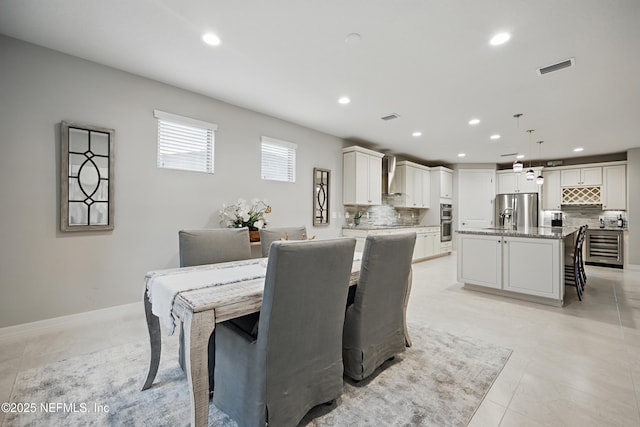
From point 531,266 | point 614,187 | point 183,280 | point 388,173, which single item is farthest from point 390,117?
point 614,187

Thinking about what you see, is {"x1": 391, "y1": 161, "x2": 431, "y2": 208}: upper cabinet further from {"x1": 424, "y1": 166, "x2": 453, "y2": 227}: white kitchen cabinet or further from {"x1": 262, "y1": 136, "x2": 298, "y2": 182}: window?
{"x1": 262, "y1": 136, "x2": 298, "y2": 182}: window

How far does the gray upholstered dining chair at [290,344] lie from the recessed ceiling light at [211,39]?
2.17m

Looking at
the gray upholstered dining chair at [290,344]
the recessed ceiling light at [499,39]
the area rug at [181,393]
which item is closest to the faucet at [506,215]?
the recessed ceiling light at [499,39]

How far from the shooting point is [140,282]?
3195 mm

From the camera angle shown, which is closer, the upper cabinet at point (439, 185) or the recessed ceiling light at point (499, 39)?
the recessed ceiling light at point (499, 39)

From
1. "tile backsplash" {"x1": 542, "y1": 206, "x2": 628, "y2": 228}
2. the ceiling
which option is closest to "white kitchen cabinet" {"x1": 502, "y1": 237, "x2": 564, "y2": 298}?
the ceiling

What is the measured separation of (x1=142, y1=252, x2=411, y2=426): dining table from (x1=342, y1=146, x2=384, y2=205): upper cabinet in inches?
153

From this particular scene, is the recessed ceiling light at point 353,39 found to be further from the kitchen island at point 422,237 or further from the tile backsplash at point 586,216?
the tile backsplash at point 586,216

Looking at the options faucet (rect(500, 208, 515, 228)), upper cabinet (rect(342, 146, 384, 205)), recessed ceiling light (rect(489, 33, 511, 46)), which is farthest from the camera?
faucet (rect(500, 208, 515, 228))

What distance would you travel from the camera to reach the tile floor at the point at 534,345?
5.39 feet

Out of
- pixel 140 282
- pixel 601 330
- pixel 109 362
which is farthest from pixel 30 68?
pixel 601 330

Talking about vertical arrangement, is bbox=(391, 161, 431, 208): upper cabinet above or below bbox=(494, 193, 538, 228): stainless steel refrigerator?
above

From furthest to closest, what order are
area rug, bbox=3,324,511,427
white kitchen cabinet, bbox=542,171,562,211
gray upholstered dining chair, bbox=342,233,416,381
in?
white kitchen cabinet, bbox=542,171,562,211
gray upholstered dining chair, bbox=342,233,416,381
area rug, bbox=3,324,511,427

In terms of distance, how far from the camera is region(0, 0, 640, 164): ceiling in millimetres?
2115
